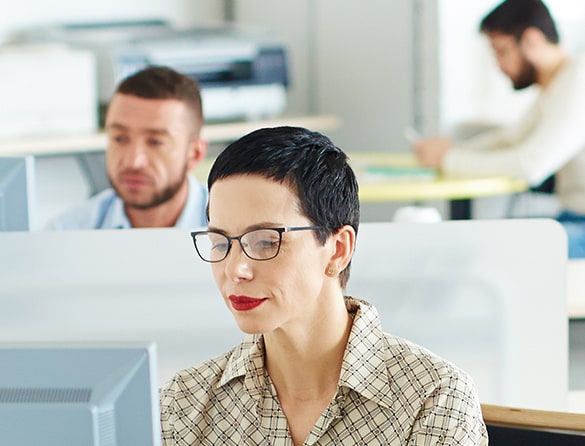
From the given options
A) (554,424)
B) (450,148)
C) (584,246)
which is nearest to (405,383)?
(554,424)

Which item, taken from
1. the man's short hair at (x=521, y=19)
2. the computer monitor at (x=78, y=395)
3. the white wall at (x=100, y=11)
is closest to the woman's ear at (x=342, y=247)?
the computer monitor at (x=78, y=395)

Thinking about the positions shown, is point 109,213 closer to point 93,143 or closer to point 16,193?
point 16,193

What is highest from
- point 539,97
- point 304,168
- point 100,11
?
point 100,11

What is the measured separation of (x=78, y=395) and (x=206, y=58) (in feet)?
11.6

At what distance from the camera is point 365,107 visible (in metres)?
4.72

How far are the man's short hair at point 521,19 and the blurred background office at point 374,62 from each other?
2.70 feet

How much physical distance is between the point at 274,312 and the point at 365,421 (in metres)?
0.16

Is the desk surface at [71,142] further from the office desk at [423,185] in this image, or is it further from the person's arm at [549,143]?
the person's arm at [549,143]

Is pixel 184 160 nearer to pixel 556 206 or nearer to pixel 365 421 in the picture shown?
pixel 365 421

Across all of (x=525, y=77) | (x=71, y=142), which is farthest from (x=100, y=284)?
(x=71, y=142)

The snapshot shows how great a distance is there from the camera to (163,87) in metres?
2.42

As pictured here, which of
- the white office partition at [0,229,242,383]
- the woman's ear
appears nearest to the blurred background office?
the white office partition at [0,229,242,383]

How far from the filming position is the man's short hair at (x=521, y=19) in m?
3.38


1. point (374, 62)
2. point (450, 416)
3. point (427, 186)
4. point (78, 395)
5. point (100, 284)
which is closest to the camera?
point (78, 395)
